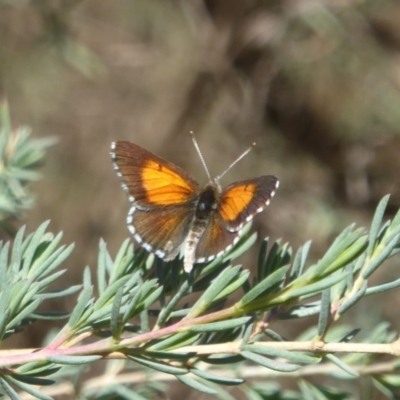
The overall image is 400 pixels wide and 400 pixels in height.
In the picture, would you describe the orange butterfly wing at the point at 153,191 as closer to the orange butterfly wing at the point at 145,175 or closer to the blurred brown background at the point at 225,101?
the orange butterfly wing at the point at 145,175

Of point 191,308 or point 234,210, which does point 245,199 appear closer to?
point 234,210

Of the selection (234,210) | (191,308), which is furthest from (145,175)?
→ (191,308)

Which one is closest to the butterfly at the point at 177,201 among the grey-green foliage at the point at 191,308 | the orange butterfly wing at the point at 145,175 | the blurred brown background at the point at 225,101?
the orange butterfly wing at the point at 145,175

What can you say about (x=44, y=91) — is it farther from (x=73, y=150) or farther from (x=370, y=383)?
(x=370, y=383)

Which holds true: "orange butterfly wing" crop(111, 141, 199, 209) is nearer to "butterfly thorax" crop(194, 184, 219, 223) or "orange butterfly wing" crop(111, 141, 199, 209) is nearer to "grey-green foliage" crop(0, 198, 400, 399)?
"butterfly thorax" crop(194, 184, 219, 223)

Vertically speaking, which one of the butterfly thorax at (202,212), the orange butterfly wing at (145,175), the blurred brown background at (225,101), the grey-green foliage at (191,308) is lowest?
the grey-green foliage at (191,308)

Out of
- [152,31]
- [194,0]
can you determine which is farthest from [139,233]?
[152,31]
